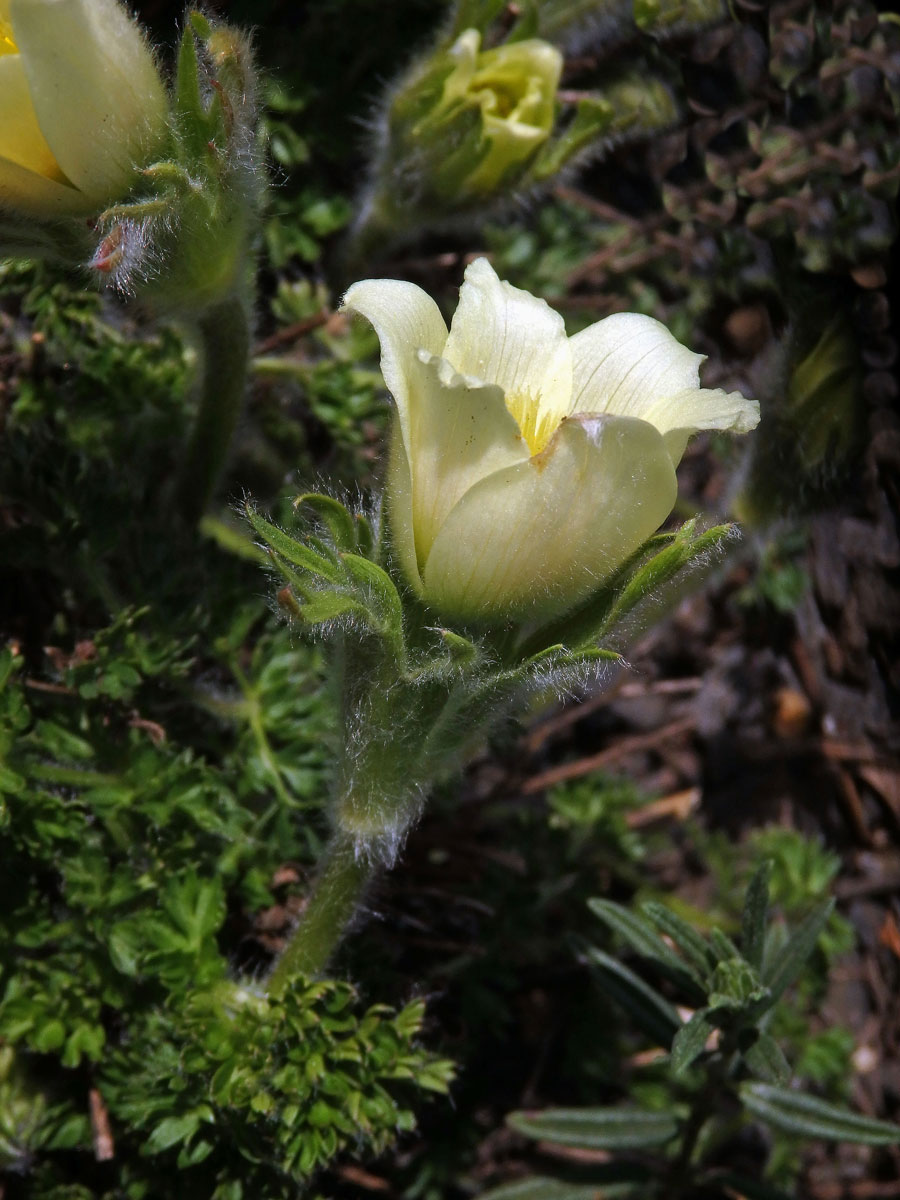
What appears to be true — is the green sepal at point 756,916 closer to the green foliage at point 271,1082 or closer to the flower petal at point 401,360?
the green foliage at point 271,1082

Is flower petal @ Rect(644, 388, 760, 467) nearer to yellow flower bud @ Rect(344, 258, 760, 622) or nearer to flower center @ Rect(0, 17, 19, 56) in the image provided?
yellow flower bud @ Rect(344, 258, 760, 622)

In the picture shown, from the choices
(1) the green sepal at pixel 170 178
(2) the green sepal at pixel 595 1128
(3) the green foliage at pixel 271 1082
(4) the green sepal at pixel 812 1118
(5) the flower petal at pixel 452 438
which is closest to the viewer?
(5) the flower petal at pixel 452 438

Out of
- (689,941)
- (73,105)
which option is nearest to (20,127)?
(73,105)

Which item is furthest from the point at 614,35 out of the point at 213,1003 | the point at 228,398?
the point at 213,1003

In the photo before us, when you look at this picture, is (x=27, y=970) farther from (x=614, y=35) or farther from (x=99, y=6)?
(x=614, y=35)

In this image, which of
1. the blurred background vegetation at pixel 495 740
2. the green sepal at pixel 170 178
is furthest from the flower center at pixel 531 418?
the green sepal at pixel 170 178

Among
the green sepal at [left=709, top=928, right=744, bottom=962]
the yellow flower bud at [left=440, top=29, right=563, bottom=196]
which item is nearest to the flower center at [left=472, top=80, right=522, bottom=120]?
the yellow flower bud at [left=440, top=29, right=563, bottom=196]
